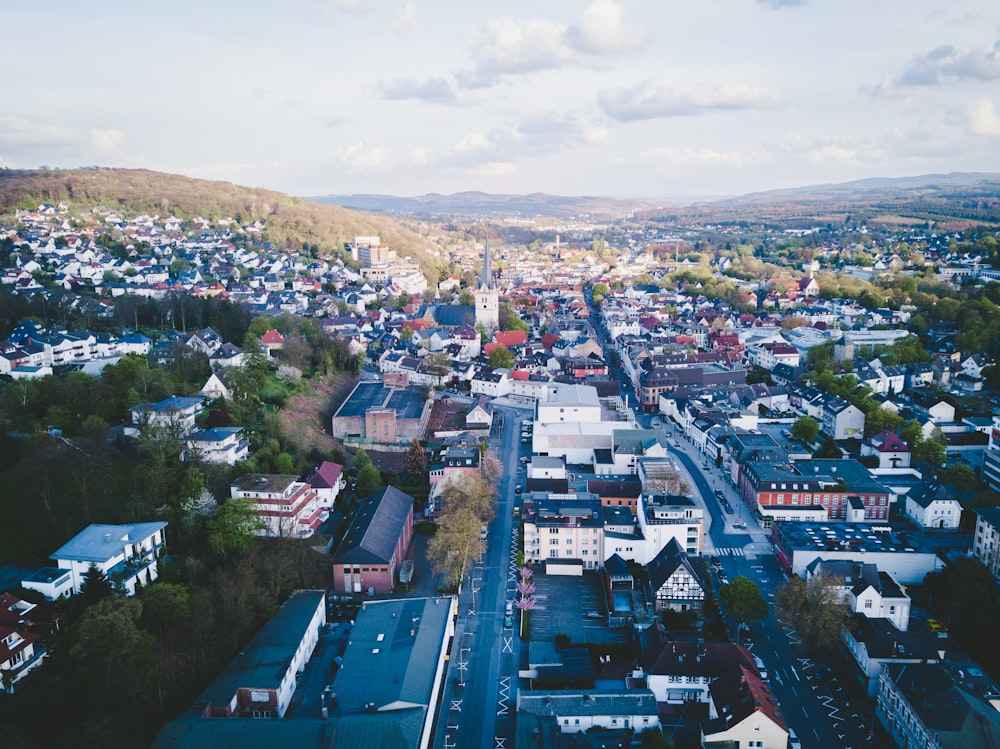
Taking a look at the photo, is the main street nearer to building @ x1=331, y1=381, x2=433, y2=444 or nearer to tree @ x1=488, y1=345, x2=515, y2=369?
building @ x1=331, y1=381, x2=433, y2=444

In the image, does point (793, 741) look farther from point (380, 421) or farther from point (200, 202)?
point (200, 202)

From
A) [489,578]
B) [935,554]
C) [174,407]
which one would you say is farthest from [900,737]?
[174,407]

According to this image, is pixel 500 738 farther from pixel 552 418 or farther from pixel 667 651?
pixel 552 418

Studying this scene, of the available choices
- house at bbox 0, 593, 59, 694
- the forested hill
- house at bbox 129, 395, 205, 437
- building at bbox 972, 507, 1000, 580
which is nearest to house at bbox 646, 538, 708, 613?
building at bbox 972, 507, 1000, 580

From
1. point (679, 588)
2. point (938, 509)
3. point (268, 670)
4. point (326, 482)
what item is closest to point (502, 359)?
point (326, 482)

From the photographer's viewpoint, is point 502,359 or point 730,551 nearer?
point 730,551

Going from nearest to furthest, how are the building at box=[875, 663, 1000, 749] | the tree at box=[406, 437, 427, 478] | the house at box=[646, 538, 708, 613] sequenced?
the building at box=[875, 663, 1000, 749] < the house at box=[646, 538, 708, 613] < the tree at box=[406, 437, 427, 478]
